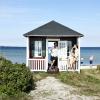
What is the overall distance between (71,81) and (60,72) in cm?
412

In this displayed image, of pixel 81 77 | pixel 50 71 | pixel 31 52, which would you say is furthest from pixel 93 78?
pixel 31 52

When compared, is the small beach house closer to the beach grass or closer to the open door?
the open door

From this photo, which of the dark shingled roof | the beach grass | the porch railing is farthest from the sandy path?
the dark shingled roof

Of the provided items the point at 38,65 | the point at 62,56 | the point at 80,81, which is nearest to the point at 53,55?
the point at 62,56

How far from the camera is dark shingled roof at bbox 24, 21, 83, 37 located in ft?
121

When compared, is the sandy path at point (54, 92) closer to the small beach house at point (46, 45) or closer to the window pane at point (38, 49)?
the small beach house at point (46, 45)

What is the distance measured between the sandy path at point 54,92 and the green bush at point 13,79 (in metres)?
0.65

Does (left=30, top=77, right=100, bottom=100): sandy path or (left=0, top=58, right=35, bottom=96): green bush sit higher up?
(left=0, top=58, right=35, bottom=96): green bush

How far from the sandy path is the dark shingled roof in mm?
6462

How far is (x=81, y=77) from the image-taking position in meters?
34.0

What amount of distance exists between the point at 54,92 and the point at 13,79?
2220mm

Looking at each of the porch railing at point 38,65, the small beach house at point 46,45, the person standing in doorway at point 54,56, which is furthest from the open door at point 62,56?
the porch railing at point 38,65

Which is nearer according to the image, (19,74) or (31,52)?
(19,74)

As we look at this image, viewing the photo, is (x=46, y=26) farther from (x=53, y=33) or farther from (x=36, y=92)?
(x=36, y=92)
